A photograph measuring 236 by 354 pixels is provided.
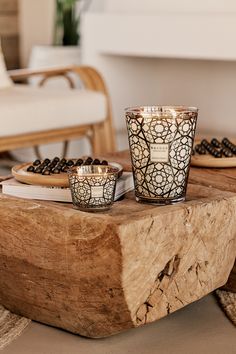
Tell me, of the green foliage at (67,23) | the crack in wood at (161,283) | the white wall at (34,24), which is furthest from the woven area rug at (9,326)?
the white wall at (34,24)

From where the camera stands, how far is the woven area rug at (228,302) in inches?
78.0

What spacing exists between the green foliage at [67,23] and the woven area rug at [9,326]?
2934mm

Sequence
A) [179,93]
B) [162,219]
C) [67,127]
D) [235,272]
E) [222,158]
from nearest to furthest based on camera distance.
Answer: [162,219] < [235,272] < [222,158] < [67,127] < [179,93]

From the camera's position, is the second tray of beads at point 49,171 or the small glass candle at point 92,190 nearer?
the small glass candle at point 92,190

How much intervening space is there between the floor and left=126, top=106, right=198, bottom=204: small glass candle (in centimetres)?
32

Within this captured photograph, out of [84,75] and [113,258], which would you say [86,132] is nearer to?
[84,75]

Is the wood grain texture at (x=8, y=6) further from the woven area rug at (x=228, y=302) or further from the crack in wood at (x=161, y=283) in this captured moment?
the crack in wood at (x=161, y=283)

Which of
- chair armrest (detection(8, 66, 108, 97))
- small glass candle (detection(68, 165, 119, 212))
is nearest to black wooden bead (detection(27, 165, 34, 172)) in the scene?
small glass candle (detection(68, 165, 119, 212))

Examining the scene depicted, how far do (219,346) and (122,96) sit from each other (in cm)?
255

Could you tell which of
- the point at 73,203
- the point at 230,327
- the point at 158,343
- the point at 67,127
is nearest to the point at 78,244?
the point at 73,203

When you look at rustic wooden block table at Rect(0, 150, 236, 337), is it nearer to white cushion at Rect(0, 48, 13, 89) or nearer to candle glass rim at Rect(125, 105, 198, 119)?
candle glass rim at Rect(125, 105, 198, 119)

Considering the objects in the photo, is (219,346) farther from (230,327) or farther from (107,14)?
(107,14)

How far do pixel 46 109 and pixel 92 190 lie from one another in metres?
1.51

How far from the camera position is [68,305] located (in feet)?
5.95
